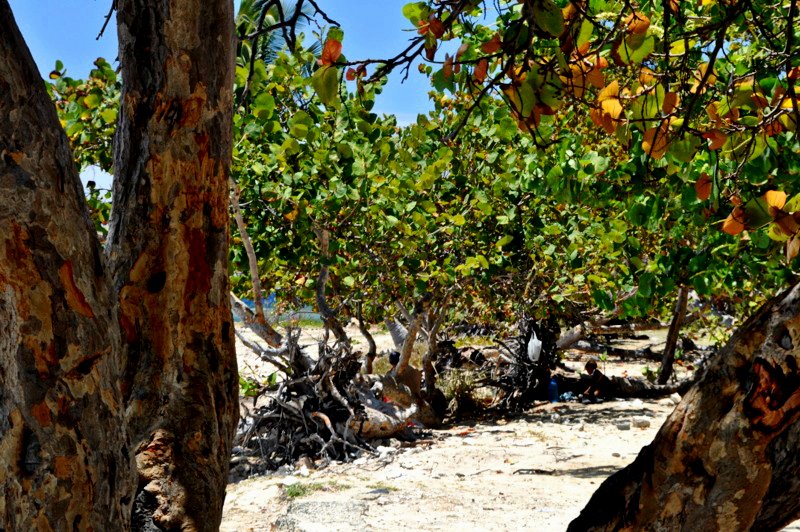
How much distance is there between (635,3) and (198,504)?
9.19ft

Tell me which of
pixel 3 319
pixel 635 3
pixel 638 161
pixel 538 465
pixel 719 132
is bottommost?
pixel 538 465

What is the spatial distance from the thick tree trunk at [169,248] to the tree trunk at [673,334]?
33.8ft

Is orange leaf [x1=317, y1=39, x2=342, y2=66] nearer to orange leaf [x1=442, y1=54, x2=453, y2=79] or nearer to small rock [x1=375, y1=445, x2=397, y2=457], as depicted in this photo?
orange leaf [x1=442, y1=54, x2=453, y2=79]

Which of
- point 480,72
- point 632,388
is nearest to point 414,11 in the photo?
point 480,72

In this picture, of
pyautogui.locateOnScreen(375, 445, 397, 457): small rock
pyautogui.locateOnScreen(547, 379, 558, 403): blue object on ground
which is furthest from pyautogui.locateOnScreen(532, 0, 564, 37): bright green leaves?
pyautogui.locateOnScreen(547, 379, 558, 403): blue object on ground

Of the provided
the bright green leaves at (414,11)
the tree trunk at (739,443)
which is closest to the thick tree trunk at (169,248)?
the bright green leaves at (414,11)

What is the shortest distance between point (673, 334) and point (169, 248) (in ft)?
38.3

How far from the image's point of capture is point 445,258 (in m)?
9.72

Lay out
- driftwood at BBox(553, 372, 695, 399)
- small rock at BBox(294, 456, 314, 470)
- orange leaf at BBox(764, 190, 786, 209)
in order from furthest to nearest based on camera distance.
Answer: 1. driftwood at BBox(553, 372, 695, 399)
2. small rock at BBox(294, 456, 314, 470)
3. orange leaf at BBox(764, 190, 786, 209)

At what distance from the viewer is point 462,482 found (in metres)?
7.48

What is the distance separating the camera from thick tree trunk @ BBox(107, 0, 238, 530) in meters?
2.27

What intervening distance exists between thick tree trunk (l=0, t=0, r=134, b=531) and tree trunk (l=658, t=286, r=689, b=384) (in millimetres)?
10892

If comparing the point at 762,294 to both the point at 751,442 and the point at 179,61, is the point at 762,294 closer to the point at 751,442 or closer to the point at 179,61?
the point at 751,442

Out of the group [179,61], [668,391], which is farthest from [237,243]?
[668,391]
